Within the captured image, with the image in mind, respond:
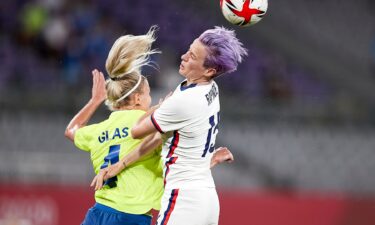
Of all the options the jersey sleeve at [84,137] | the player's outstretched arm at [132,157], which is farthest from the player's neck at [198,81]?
the jersey sleeve at [84,137]

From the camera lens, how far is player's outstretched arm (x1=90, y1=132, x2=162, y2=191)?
602 centimetres

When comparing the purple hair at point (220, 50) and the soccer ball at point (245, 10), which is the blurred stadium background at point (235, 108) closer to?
the soccer ball at point (245, 10)

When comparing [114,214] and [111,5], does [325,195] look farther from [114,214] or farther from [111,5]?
[114,214]

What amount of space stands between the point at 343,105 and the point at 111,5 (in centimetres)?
403

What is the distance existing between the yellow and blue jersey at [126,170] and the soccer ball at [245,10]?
104 centimetres

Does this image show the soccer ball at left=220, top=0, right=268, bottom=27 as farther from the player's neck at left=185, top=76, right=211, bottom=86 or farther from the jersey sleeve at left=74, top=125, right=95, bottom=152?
the jersey sleeve at left=74, top=125, right=95, bottom=152

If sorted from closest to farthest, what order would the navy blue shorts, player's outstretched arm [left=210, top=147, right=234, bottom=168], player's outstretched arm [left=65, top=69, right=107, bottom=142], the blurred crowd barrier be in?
the navy blue shorts, player's outstretched arm [left=210, top=147, right=234, bottom=168], player's outstretched arm [left=65, top=69, right=107, bottom=142], the blurred crowd barrier

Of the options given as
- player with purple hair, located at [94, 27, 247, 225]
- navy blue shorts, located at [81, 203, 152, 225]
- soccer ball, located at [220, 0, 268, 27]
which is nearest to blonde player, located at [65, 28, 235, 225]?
navy blue shorts, located at [81, 203, 152, 225]

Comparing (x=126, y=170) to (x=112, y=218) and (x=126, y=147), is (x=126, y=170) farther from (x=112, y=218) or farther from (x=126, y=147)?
(x=112, y=218)

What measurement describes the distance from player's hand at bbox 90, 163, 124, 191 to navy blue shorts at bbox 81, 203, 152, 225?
0.51 feet

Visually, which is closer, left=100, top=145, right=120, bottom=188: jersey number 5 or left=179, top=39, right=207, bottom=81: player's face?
left=179, top=39, right=207, bottom=81: player's face

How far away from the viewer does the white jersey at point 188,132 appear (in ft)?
19.2

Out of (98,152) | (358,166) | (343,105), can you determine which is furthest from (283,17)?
(98,152)

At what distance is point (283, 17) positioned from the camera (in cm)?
1641
